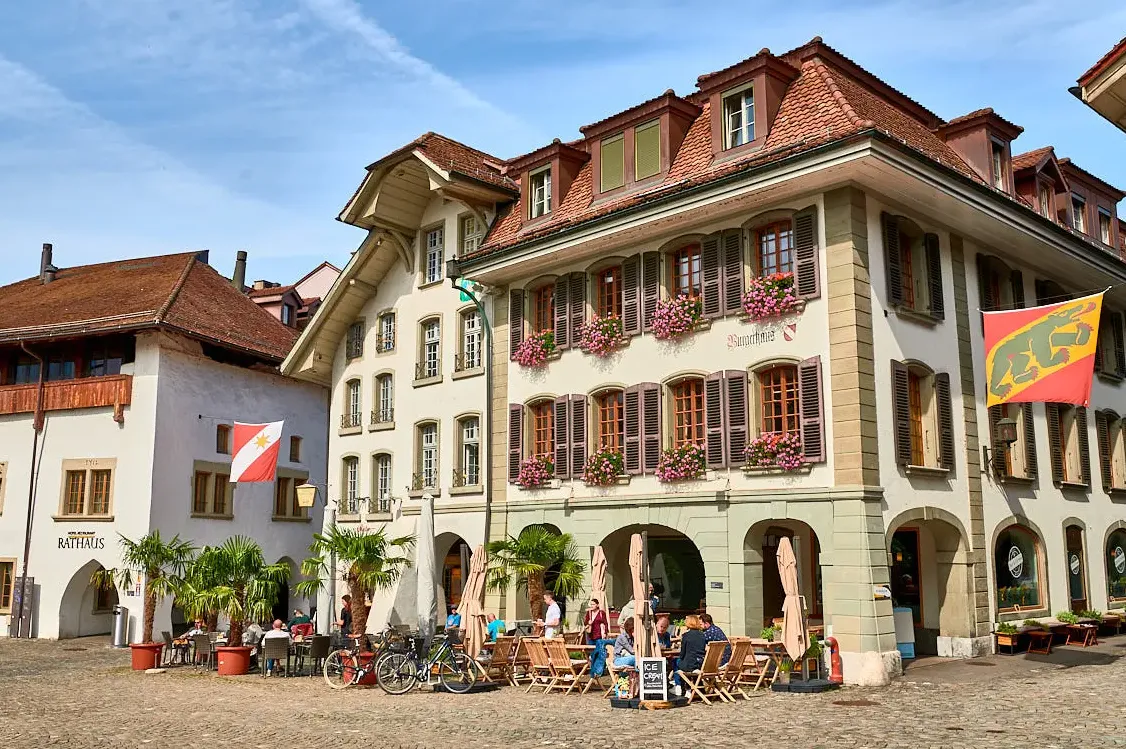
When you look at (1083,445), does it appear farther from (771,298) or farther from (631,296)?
(631,296)

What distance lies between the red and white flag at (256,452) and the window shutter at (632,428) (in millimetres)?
9731

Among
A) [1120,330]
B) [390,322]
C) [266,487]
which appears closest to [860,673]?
[1120,330]

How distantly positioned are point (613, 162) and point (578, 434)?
19.4 ft

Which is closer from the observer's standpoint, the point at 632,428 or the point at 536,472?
the point at 632,428

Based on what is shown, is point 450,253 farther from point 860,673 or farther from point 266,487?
point 860,673

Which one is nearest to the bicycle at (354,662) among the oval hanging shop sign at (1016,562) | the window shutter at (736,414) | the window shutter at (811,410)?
the window shutter at (736,414)

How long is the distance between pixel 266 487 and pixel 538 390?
14.8 meters

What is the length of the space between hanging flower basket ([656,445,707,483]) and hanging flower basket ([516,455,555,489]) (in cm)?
329

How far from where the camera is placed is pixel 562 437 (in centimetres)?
2397

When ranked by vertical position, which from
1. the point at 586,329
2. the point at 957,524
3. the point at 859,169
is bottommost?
the point at 957,524

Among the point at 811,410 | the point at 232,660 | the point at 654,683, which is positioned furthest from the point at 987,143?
the point at 232,660

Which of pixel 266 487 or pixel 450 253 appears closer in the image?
pixel 450 253

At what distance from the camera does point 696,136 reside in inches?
886

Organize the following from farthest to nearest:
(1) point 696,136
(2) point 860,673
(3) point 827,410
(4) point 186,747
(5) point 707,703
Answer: (1) point 696,136 → (3) point 827,410 → (2) point 860,673 → (5) point 707,703 → (4) point 186,747
